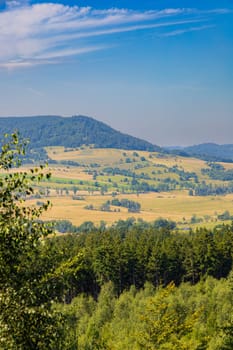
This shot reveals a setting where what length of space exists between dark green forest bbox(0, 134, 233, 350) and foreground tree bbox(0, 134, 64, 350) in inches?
1.2

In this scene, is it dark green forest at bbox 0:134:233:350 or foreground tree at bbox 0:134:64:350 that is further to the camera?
dark green forest at bbox 0:134:233:350

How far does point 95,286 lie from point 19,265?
87.9m

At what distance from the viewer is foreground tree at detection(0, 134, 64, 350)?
49.3 ft

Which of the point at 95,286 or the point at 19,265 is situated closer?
the point at 19,265

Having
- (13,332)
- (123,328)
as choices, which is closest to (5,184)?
(13,332)

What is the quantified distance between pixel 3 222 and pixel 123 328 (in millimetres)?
49854

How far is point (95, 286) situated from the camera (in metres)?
102

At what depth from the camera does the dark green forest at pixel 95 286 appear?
15.3 metres

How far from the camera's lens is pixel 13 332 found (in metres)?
15.2

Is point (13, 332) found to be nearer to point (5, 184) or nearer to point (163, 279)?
point (5, 184)

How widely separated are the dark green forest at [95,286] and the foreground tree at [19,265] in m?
0.03

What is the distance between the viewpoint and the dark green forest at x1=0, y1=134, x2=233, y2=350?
15320mm

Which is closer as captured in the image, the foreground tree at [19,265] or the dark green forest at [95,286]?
the foreground tree at [19,265]

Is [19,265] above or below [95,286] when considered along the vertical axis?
above
